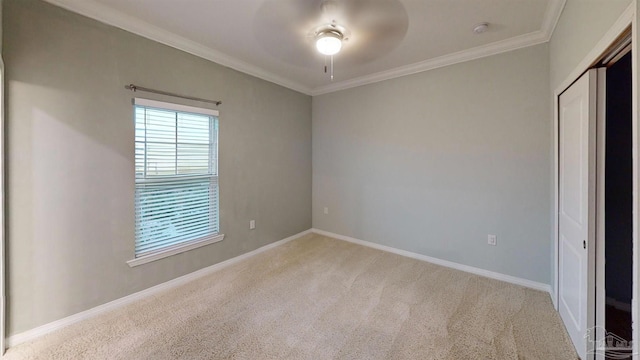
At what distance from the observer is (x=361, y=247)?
152 inches

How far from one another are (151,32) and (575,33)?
139 inches

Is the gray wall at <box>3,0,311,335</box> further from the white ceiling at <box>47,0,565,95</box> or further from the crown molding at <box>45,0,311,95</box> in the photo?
the white ceiling at <box>47,0,565,95</box>

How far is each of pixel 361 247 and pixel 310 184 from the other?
57.1 inches

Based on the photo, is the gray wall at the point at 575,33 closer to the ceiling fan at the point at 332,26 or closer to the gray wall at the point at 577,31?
the gray wall at the point at 577,31

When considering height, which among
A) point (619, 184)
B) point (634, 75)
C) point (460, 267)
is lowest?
point (460, 267)

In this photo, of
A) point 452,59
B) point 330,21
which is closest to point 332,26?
point 330,21

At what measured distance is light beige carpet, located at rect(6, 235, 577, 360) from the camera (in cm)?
177

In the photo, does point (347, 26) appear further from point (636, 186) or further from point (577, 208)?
point (577, 208)

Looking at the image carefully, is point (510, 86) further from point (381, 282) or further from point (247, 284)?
point (247, 284)

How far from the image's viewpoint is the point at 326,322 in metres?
2.10

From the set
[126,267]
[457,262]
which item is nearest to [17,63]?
[126,267]

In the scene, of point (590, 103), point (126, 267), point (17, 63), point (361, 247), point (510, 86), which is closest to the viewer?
point (590, 103)

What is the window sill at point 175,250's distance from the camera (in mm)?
2421

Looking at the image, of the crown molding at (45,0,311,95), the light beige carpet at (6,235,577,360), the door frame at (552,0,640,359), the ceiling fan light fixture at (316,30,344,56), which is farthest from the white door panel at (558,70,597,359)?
the crown molding at (45,0,311,95)
